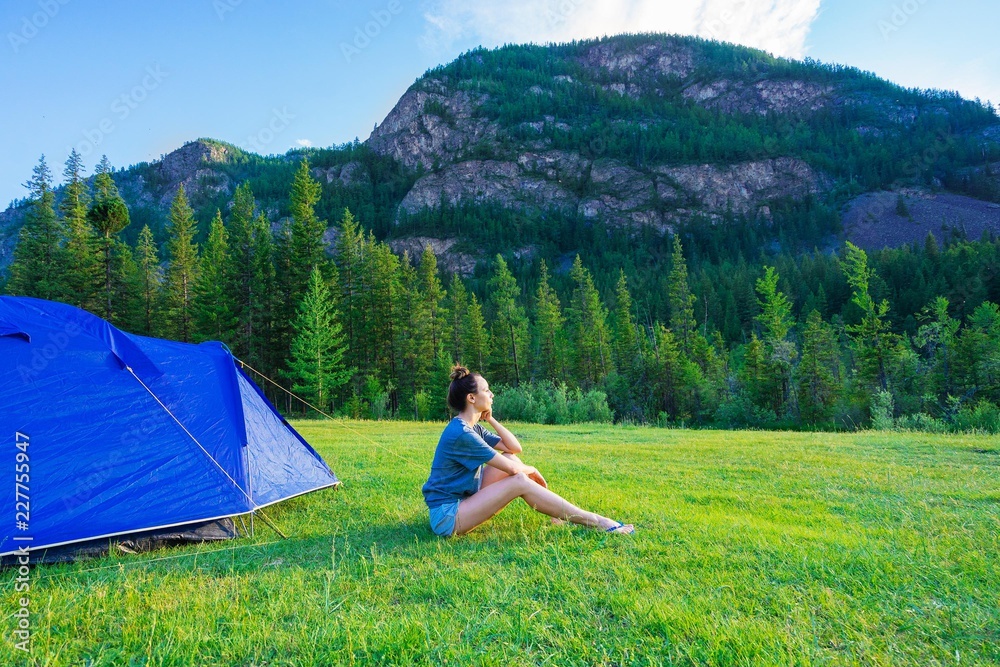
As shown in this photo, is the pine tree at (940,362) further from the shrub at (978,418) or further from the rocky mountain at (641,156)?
the rocky mountain at (641,156)

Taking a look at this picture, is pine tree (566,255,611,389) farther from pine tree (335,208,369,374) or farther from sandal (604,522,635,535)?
sandal (604,522,635,535)

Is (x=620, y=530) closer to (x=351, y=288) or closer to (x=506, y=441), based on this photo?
(x=506, y=441)

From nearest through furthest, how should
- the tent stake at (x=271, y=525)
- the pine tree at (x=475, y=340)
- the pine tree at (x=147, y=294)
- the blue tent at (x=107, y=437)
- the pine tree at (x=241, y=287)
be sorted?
the blue tent at (x=107, y=437) < the tent stake at (x=271, y=525) < the pine tree at (x=241, y=287) < the pine tree at (x=147, y=294) < the pine tree at (x=475, y=340)

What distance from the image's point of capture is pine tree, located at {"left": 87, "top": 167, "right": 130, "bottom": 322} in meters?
34.1

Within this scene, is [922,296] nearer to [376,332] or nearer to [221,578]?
[376,332]

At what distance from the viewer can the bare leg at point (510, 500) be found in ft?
14.6

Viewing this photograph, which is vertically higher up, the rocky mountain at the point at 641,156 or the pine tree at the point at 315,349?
the rocky mountain at the point at 641,156

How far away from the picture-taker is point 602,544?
4.16 m

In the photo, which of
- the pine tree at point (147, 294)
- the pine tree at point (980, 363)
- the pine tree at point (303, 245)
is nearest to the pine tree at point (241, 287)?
the pine tree at point (303, 245)

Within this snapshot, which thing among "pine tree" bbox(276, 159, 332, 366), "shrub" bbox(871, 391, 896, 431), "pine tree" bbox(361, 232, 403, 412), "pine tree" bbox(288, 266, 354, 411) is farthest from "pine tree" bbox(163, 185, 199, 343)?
"shrub" bbox(871, 391, 896, 431)

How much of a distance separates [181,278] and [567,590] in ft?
141

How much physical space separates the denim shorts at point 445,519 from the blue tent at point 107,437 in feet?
6.89

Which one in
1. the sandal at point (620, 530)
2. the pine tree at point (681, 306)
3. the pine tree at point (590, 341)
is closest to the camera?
the sandal at point (620, 530)

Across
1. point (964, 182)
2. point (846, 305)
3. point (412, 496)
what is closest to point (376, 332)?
point (412, 496)
